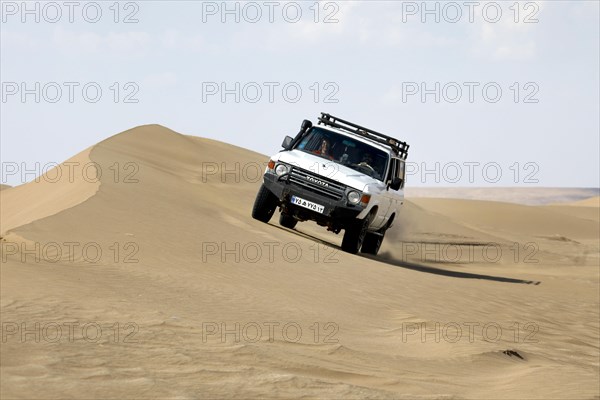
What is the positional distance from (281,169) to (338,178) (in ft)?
3.25

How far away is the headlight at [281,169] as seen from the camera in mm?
14438

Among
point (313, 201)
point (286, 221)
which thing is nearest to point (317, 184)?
point (313, 201)

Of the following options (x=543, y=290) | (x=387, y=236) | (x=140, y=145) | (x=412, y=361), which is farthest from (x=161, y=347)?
(x=140, y=145)

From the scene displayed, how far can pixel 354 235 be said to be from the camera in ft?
48.7

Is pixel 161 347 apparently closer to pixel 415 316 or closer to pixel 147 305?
pixel 147 305

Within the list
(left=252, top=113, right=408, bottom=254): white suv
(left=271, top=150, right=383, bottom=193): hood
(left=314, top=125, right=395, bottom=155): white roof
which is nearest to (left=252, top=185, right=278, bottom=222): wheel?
(left=252, top=113, right=408, bottom=254): white suv

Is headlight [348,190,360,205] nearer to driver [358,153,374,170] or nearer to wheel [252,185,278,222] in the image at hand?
driver [358,153,374,170]

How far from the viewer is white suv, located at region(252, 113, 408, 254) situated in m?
14.1

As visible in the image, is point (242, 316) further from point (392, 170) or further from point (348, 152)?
point (392, 170)

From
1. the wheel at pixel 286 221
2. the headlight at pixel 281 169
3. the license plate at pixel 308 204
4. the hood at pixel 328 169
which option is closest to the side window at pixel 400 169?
the hood at pixel 328 169

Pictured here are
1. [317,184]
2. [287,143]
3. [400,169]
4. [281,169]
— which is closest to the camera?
[317,184]

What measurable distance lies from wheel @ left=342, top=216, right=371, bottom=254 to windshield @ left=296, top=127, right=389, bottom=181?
31.7 inches

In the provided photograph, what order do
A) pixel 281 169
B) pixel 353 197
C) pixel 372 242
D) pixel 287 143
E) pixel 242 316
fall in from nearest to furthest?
pixel 242 316 < pixel 353 197 < pixel 281 169 < pixel 287 143 < pixel 372 242

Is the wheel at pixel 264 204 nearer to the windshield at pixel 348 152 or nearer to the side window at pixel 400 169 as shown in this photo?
the windshield at pixel 348 152
